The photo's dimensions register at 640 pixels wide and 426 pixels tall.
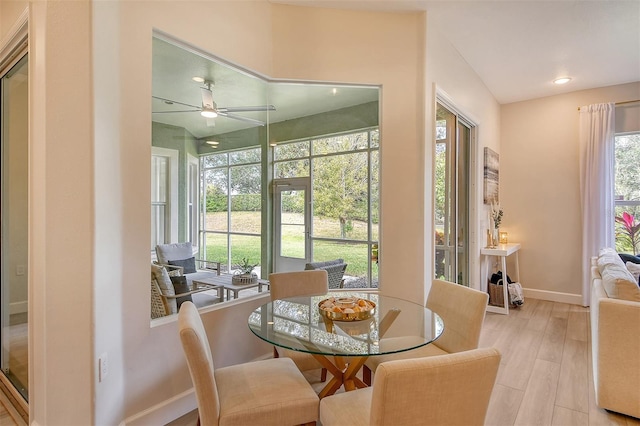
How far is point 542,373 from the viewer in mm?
2705

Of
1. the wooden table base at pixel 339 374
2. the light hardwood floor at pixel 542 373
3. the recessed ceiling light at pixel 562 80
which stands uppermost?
the recessed ceiling light at pixel 562 80

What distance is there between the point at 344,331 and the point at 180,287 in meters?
1.34

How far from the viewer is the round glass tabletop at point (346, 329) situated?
5.20 feet

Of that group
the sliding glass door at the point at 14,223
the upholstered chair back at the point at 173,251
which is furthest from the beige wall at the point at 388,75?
the sliding glass door at the point at 14,223

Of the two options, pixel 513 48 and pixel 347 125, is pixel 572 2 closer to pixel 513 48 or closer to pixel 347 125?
pixel 513 48

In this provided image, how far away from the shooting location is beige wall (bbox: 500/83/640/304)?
4734mm

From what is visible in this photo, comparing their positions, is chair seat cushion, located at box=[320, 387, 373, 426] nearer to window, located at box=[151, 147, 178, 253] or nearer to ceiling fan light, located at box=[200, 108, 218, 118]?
window, located at box=[151, 147, 178, 253]

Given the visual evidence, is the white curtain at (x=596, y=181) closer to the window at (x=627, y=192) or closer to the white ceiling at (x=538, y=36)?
the window at (x=627, y=192)

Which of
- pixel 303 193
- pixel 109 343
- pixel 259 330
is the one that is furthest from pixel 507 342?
pixel 109 343

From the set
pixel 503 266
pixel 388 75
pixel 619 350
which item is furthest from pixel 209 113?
pixel 503 266

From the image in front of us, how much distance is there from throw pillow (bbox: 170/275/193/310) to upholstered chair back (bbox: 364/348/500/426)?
5.75ft

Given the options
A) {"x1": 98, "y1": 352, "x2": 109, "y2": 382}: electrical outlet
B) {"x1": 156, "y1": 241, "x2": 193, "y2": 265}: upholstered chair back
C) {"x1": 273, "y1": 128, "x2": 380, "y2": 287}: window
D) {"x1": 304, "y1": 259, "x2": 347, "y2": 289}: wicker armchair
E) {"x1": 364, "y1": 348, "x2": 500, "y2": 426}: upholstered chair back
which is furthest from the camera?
{"x1": 304, "y1": 259, "x2": 347, "y2": 289}: wicker armchair

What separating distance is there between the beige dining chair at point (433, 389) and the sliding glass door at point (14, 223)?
7.84 feet

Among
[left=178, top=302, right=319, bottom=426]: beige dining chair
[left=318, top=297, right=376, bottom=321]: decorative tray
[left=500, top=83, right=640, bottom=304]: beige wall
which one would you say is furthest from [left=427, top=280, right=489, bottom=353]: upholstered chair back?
[left=500, top=83, right=640, bottom=304]: beige wall
